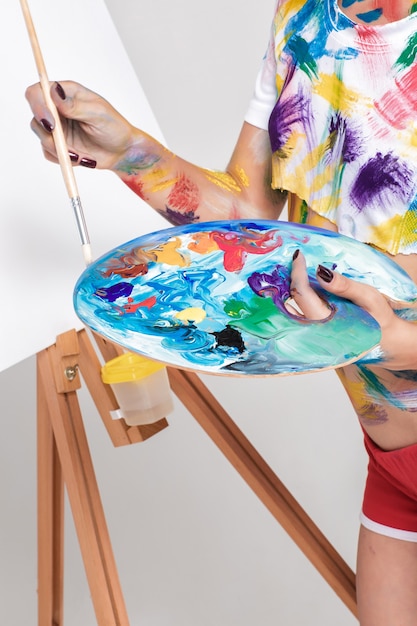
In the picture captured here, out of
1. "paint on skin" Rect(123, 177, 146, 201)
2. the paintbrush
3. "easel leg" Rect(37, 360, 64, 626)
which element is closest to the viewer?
the paintbrush

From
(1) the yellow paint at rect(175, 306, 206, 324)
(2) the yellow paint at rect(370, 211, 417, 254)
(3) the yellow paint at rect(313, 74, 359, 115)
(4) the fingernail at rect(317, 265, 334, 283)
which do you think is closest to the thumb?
(4) the fingernail at rect(317, 265, 334, 283)

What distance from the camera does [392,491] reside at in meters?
1.28

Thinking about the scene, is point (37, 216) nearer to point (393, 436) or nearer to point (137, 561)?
point (393, 436)

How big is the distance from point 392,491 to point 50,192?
74 centimetres

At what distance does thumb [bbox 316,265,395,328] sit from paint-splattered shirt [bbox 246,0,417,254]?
31cm

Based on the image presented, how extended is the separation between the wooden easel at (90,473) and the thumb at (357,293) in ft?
2.00

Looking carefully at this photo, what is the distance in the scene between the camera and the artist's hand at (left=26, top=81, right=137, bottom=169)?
1108 millimetres

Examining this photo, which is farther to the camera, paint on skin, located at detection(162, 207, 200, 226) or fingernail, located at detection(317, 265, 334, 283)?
paint on skin, located at detection(162, 207, 200, 226)

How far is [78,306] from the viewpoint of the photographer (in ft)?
3.03

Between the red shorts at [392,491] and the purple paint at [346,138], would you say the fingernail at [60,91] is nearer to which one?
the purple paint at [346,138]

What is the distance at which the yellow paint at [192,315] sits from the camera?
37.9 inches

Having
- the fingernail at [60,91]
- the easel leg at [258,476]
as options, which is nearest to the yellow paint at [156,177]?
the fingernail at [60,91]

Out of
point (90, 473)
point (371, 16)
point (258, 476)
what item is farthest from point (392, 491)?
point (371, 16)

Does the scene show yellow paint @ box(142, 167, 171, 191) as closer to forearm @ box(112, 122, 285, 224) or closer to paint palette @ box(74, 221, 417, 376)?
forearm @ box(112, 122, 285, 224)
